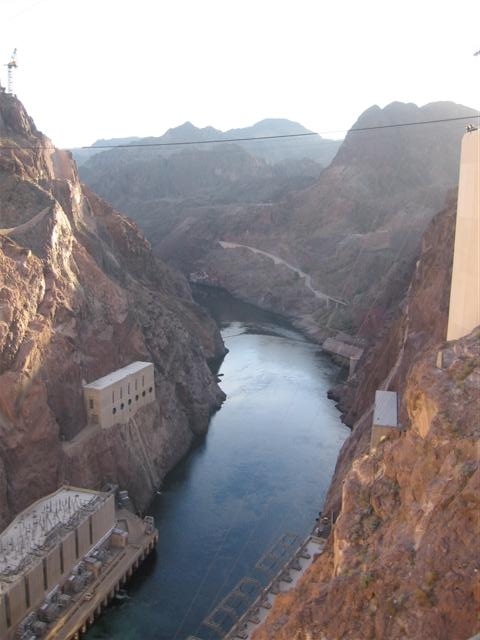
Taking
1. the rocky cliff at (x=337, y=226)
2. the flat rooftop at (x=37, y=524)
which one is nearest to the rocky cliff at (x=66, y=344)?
the flat rooftop at (x=37, y=524)

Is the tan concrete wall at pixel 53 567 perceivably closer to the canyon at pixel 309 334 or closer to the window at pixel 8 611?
the window at pixel 8 611

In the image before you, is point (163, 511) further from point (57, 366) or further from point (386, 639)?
point (386, 639)

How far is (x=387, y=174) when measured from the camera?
11425cm

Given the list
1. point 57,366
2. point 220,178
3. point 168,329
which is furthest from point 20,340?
point 220,178

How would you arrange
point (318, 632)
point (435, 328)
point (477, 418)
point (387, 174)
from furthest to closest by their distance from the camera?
point (387, 174) < point (435, 328) < point (477, 418) < point (318, 632)

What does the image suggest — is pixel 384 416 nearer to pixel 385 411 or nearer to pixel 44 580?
pixel 385 411

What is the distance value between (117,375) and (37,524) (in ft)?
41.7

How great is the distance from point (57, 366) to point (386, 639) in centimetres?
3025

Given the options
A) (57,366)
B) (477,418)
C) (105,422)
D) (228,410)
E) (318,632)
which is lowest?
(228,410)

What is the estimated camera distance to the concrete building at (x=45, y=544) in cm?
2744

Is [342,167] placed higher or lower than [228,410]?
higher

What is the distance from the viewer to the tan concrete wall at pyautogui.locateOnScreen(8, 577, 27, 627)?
1067 inches

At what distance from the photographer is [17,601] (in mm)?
27422

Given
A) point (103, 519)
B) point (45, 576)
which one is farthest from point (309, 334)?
point (45, 576)
